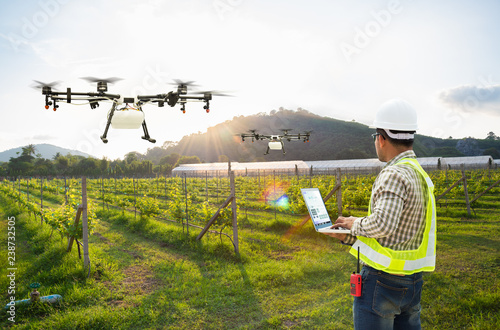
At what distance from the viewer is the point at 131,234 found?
990cm

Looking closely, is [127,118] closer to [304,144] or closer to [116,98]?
[116,98]

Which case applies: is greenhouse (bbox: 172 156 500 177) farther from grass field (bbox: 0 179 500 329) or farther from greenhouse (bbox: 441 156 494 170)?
grass field (bbox: 0 179 500 329)

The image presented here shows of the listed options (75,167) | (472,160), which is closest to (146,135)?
(472,160)

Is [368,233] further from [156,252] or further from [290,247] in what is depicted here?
[156,252]

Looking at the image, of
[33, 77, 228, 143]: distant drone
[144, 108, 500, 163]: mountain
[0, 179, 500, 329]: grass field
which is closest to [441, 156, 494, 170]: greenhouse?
[144, 108, 500, 163]: mountain

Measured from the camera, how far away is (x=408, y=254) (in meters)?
1.67

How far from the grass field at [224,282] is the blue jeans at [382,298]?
2621 millimetres

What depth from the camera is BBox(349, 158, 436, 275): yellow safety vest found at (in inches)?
65.5

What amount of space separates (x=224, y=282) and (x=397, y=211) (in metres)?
4.55

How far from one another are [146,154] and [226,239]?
116 meters

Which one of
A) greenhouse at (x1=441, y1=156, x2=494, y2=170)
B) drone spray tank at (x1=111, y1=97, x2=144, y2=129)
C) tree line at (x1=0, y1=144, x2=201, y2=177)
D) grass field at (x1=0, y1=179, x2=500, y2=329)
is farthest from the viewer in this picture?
tree line at (x1=0, y1=144, x2=201, y2=177)

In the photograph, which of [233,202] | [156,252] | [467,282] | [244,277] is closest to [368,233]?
[244,277]

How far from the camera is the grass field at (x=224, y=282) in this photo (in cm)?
428

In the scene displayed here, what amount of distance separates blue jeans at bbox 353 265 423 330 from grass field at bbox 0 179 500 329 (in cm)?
262
